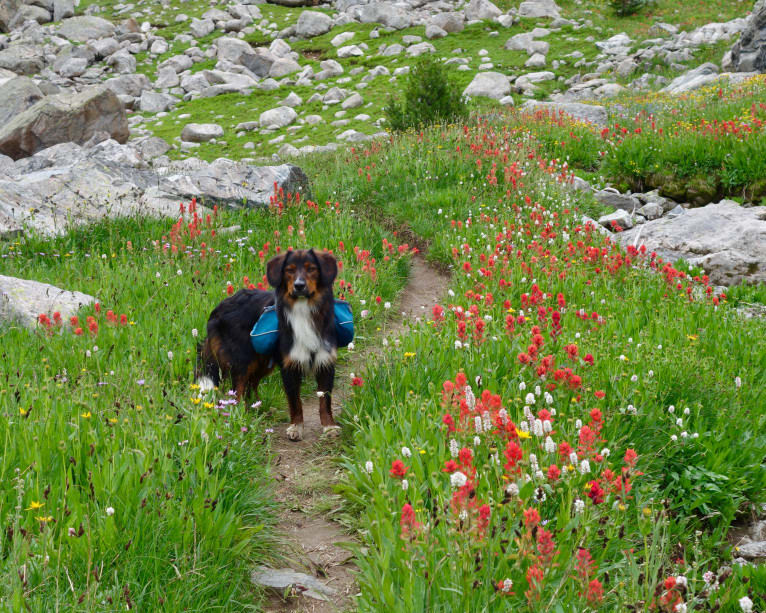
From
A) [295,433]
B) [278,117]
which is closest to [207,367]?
[295,433]

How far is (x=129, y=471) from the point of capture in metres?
3.53

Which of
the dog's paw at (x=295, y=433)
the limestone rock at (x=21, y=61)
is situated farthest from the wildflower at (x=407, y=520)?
the limestone rock at (x=21, y=61)

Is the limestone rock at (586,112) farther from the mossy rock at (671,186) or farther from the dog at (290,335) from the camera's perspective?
the dog at (290,335)

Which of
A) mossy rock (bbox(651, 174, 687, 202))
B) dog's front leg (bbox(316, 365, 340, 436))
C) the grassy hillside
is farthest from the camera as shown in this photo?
the grassy hillside

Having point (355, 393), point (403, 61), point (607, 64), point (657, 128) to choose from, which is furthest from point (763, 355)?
point (403, 61)

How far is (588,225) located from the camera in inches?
365

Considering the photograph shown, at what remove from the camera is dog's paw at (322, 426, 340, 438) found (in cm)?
546

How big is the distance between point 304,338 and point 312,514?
153 centimetres

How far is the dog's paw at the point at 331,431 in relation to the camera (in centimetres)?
546

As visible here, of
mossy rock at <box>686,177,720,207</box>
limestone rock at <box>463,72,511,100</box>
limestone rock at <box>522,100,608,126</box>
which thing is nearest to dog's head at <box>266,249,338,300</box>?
mossy rock at <box>686,177,720,207</box>

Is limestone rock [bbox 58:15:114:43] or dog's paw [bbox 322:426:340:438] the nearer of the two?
dog's paw [bbox 322:426:340:438]

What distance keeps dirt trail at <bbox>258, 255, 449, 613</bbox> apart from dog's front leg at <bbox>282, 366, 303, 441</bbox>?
0.08 meters

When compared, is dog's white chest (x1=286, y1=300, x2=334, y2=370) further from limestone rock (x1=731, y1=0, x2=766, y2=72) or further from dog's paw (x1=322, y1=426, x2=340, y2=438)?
limestone rock (x1=731, y1=0, x2=766, y2=72)

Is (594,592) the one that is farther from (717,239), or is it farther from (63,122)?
(63,122)
